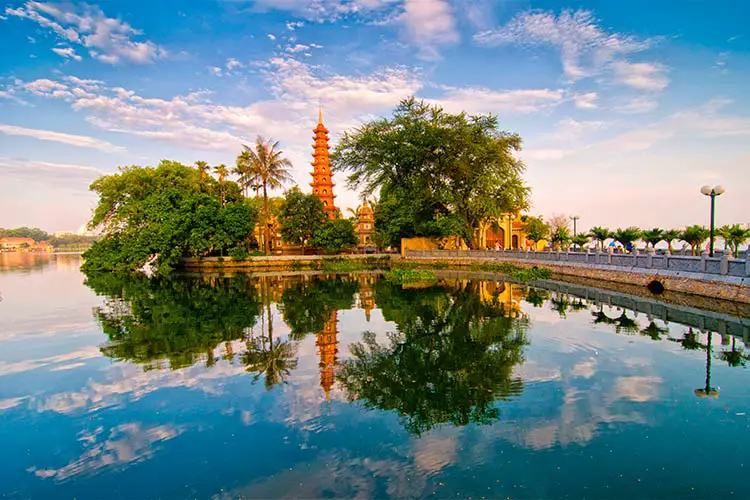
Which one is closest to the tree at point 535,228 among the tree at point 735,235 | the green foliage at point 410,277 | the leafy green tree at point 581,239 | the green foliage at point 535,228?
the green foliage at point 535,228

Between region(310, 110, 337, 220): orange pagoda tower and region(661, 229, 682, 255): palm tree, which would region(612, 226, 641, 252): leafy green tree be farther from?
region(310, 110, 337, 220): orange pagoda tower

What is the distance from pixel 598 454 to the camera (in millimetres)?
5320

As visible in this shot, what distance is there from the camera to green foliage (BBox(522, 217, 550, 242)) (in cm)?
4647

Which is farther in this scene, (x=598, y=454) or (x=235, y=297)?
(x=235, y=297)

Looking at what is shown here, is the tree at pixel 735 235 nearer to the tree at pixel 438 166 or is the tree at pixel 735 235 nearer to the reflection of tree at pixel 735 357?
the tree at pixel 438 166

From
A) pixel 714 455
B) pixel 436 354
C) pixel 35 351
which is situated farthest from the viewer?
pixel 35 351

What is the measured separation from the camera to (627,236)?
1422 inches

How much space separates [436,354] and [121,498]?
21.8 ft

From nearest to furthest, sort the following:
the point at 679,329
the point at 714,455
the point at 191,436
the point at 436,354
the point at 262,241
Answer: the point at 714,455 → the point at 191,436 → the point at 436,354 → the point at 679,329 → the point at 262,241

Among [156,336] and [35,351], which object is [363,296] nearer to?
[156,336]

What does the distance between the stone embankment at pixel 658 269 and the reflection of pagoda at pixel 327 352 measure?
44.8 ft

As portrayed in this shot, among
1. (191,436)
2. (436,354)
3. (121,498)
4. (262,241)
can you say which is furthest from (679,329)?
(262,241)

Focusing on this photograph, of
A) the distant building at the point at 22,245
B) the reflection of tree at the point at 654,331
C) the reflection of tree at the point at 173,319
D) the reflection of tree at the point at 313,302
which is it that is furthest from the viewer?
the distant building at the point at 22,245

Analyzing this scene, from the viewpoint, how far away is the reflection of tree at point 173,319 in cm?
1073
